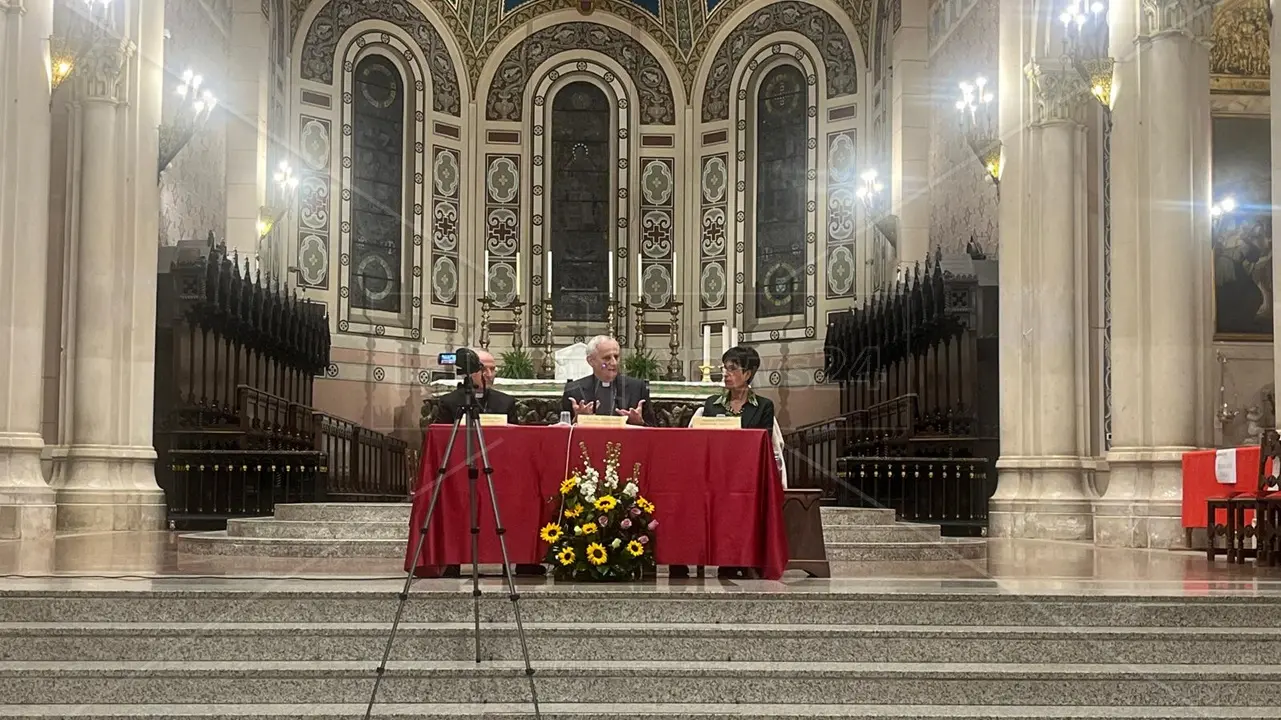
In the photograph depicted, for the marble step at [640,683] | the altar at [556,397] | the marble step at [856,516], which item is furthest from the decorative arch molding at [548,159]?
the marble step at [640,683]

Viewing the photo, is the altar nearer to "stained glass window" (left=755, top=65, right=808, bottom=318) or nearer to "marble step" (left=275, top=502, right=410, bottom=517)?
"marble step" (left=275, top=502, right=410, bottom=517)

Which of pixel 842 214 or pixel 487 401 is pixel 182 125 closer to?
pixel 487 401

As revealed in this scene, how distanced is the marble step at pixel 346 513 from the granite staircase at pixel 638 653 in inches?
157

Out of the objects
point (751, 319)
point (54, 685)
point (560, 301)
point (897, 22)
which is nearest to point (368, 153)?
point (560, 301)

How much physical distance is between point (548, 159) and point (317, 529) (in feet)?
41.7

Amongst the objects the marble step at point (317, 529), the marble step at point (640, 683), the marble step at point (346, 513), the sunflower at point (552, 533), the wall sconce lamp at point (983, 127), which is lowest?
the marble step at point (640, 683)

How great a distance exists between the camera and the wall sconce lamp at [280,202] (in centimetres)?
1911

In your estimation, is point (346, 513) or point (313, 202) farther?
point (313, 202)

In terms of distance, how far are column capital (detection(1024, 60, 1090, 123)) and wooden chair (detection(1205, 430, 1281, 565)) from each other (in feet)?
15.6

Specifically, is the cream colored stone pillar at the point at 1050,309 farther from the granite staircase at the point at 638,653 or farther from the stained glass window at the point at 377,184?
the stained glass window at the point at 377,184

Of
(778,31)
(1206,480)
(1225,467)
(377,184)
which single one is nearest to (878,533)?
(1206,480)

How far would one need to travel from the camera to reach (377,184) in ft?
73.1

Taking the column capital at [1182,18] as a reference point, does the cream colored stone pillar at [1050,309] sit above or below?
below

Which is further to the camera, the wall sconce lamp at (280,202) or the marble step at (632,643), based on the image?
the wall sconce lamp at (280,202)
